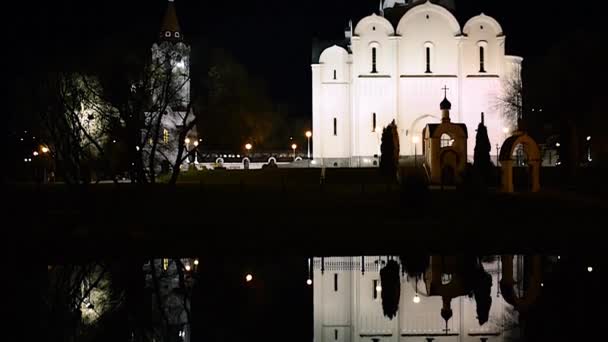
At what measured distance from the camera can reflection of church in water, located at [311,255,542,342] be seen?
10.2 metres

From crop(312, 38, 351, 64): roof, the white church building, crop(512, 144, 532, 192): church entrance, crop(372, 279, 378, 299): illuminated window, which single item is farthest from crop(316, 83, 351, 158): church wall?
crop(372, 279, 378, 299): illuminated window

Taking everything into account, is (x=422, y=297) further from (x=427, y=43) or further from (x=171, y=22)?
(x=171, y=22)

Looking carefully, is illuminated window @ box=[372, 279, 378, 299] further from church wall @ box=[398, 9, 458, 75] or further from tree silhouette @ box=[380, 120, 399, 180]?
church wall @ box=[398, 9, 458, 75]

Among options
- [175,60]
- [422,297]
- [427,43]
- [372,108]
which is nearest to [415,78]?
[427,43]

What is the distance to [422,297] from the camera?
12.5 m

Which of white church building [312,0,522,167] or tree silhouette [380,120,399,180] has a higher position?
white church building [312,0,522,167]

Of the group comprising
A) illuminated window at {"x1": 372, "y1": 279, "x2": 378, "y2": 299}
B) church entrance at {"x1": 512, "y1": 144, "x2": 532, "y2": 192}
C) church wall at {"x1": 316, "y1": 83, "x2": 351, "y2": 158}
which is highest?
church wall at {"x1": 316, "y1": 83, "x2": 351, "y2": 158}

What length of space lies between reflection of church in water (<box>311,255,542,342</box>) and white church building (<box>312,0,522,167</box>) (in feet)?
119

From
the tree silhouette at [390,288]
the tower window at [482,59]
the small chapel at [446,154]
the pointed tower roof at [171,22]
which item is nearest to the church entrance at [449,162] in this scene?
the small chapel at [446,154]

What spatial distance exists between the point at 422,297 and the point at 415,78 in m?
42.4

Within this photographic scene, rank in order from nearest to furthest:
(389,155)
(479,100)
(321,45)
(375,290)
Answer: (375,290) → (389,155) → (479,100) → (321,45)

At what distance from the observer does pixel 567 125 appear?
37469mm

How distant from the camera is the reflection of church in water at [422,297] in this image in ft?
33.6

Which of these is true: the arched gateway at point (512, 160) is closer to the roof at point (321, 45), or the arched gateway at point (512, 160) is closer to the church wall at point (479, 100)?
the church wall at point (479, 100)
